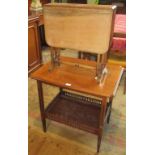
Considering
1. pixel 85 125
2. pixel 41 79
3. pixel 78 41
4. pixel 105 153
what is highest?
pixel 78 41

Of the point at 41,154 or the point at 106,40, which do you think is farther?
the point at 41,154

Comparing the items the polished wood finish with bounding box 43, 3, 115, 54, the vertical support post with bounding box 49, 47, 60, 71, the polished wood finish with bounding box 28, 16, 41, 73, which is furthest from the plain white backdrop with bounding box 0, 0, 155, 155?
the polished wood finish with bounding box 28, 16, 41, 73

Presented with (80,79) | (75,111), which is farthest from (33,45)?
(80,79)

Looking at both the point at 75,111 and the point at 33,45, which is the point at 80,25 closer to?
the point at 75,111

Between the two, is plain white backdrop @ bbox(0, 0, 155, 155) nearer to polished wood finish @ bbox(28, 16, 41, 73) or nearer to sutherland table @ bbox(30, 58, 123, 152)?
sutherland table @ bbox(30, 58, 123, 152)

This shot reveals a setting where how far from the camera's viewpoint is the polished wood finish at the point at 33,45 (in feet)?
7.88

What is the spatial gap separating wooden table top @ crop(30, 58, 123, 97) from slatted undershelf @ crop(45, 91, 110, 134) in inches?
14.8
